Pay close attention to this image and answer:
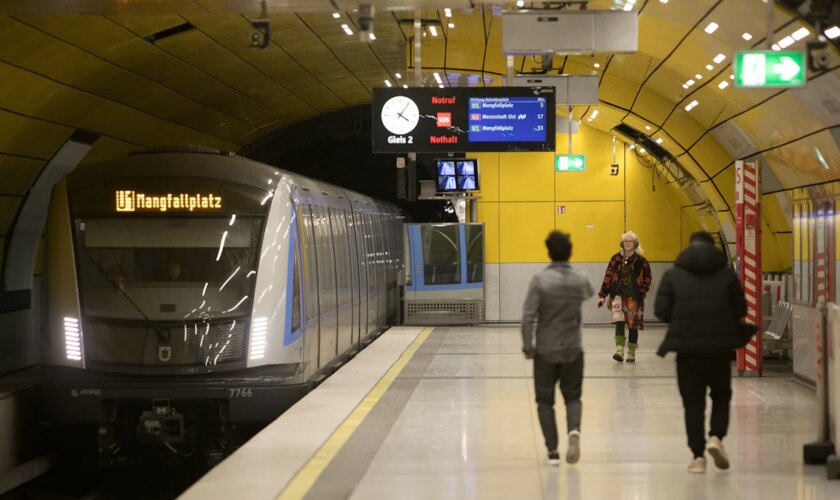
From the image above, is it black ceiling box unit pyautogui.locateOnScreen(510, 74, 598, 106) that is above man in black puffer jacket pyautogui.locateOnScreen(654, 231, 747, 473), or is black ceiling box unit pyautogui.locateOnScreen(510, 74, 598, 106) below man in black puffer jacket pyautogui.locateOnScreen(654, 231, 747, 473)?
above

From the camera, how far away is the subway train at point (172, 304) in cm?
1066

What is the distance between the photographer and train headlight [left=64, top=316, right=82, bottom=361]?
10.7 meters

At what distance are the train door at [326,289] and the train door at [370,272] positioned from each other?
4060 millimetres

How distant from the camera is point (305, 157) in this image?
2766 centimetres

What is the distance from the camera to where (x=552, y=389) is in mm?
7988

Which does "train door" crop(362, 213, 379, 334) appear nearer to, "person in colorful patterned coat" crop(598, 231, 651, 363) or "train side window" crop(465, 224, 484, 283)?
"train side window" crop(465, 224, 484, 283)

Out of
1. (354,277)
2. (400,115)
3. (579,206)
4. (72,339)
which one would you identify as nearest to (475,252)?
(579,206)

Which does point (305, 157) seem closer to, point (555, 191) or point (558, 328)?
point (555, 191)

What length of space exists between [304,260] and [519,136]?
3943mm

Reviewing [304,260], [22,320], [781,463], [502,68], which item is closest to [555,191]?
[502,68]

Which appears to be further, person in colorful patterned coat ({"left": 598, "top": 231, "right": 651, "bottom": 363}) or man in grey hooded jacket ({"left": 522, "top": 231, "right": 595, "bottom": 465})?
person in colorful patterned coat ({"left": 598, "top": 231, "right": 651, "bottom": 363})

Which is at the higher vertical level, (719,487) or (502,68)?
(502,68)

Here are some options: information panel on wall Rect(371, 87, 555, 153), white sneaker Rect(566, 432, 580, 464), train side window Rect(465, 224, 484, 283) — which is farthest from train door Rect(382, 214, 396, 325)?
white sneaker Rect(566, 432, 580, 464)

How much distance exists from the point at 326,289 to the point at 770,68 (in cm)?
586
